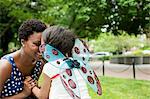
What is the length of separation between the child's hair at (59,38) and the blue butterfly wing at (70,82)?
4.4 inches

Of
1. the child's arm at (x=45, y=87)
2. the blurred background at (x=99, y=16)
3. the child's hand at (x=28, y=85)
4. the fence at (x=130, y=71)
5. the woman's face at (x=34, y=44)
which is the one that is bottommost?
the fence at (x=130, y=71)

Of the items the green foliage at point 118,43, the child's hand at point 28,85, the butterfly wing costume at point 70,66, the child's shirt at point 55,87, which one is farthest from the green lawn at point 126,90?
the green foliage at point 118,43

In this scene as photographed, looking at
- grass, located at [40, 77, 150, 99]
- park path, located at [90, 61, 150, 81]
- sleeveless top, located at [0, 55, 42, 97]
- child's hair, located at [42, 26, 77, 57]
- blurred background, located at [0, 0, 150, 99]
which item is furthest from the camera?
blurred background, located at [0, 0, 150, 99]

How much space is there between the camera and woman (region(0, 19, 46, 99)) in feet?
7.93

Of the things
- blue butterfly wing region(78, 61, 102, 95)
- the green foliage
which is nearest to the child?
blue butterfly wing region(78, 61, 102, 95)

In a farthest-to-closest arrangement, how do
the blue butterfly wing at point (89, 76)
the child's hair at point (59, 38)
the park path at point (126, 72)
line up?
the park path at point (126, 72)
the blue butterfly wing at point (89, 76)
the child's hair at point (59, 38)

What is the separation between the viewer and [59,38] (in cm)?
221

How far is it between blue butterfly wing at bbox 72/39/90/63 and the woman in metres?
0.24

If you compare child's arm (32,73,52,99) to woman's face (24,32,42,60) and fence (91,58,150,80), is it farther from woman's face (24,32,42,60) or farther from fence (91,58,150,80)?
fence (91,58,150,80)

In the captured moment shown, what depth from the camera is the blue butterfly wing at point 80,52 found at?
2363mm

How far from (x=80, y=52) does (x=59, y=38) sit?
261mm

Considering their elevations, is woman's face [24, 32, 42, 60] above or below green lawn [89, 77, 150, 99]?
above

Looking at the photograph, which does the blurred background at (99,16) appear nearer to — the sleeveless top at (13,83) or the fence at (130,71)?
the fence at (130,71)

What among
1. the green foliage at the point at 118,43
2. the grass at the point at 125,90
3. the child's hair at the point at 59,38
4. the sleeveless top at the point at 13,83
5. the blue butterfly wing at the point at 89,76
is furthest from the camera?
the green foliage at the point at 118,43
